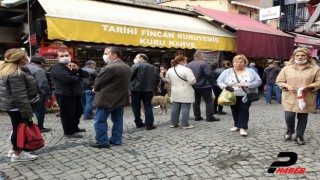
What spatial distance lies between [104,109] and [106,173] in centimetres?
126

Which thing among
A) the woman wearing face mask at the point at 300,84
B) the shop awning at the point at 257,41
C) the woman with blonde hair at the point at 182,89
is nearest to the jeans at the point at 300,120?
the woman wearing face mask at the point at 300,84

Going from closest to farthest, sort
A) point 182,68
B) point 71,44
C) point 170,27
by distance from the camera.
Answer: point 182,68 < point 71,44 < point 170,27

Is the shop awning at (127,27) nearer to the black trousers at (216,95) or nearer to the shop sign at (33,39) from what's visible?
the shop sign at (33,39)

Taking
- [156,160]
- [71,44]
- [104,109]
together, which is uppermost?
[71,44]

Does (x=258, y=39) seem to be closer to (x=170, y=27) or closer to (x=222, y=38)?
(x=222, y=38)

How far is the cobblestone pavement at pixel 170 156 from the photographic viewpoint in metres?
4.22

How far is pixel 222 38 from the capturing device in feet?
41.0

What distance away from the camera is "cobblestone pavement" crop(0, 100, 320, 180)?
4.22 m

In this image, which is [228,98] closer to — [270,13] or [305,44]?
[270,13]

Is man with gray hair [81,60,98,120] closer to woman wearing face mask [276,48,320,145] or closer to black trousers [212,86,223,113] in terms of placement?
black trousers [212,86,223,113]

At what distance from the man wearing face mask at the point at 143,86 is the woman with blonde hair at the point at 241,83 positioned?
1.51 meters

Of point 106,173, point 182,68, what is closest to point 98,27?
point 182,68

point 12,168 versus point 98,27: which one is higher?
point 98,27

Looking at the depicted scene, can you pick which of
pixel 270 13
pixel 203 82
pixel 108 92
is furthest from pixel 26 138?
pixel 270 13
